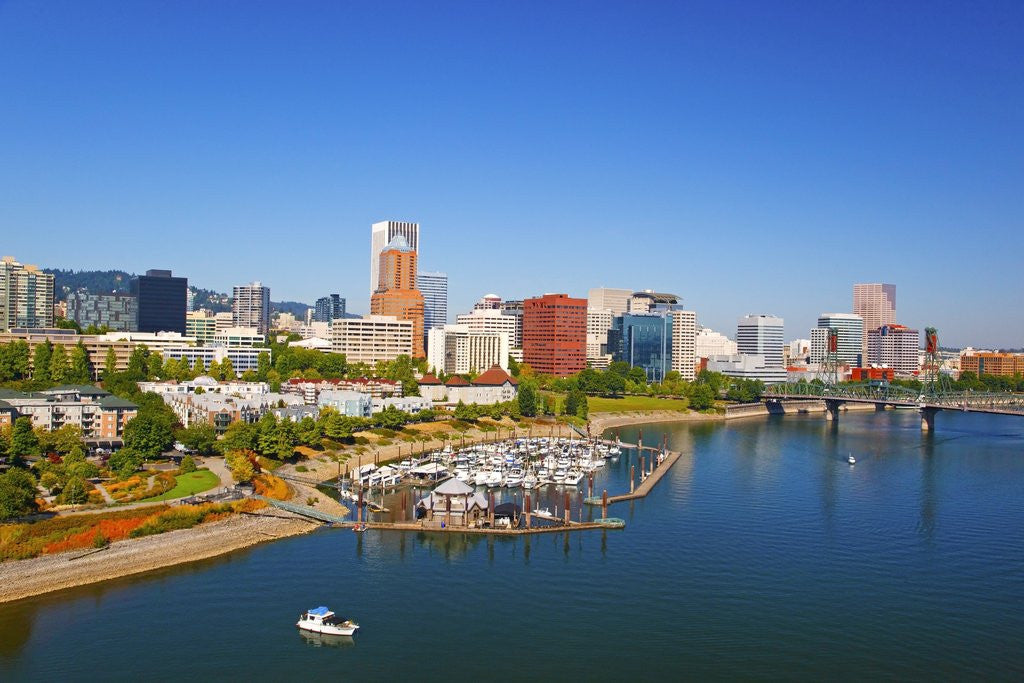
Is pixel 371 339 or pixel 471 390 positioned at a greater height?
pixel 371 339

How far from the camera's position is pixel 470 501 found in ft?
131

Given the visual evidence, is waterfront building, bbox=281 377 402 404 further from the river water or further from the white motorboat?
the white motorboat

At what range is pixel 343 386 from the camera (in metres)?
85.4

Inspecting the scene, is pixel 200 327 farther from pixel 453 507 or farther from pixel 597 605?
pixel 597 605

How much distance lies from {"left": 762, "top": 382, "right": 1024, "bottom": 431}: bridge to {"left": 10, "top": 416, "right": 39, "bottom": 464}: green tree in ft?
253

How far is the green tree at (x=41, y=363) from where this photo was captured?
74.4m

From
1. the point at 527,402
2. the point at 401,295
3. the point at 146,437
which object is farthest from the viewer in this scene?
the point at 401,295

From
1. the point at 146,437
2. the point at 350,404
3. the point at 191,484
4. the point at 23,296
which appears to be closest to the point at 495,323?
the point at 23,296

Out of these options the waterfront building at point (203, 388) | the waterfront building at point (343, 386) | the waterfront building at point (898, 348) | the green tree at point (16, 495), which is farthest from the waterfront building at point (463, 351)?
the waterfront building at point (898, 348)

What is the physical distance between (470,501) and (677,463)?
24771 millimetres

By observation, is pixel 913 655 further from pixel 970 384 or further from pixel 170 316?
pixel 170 316

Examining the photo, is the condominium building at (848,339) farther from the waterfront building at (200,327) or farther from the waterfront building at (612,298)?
the waterfront building at (200,327)

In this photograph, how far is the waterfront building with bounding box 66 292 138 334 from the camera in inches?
6476

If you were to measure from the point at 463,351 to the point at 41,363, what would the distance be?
58723 millimetres
